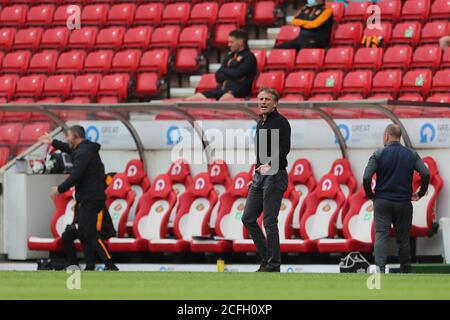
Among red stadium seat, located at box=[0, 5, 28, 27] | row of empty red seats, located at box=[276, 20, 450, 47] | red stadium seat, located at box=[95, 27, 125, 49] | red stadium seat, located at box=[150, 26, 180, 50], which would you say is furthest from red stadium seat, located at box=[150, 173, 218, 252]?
red stadium seat, located at box=[0, 5, 28, 27]

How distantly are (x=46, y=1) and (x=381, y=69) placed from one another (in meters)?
8.37

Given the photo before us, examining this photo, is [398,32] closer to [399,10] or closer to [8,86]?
[399,10]

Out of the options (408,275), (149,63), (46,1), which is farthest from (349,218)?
(46,1)

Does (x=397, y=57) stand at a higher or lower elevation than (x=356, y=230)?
higher

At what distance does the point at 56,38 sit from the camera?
27469 mm

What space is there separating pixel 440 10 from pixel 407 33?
2.39ft

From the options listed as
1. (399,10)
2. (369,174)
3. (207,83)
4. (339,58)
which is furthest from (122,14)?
(369,174)

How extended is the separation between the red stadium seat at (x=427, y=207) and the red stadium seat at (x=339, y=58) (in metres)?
3.59

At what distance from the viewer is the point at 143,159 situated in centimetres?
2245

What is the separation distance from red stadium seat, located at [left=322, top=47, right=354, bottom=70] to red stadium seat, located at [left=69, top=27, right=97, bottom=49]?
16.9 ft

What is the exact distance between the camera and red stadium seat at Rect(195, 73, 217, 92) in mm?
24359

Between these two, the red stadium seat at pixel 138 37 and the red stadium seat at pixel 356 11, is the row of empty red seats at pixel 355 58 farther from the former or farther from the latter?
the red stadium seat at pixel 138 37

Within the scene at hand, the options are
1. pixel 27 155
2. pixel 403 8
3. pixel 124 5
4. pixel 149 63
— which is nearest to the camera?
pixel 27 155

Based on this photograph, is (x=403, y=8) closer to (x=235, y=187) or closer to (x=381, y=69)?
(x=381, y=69)
